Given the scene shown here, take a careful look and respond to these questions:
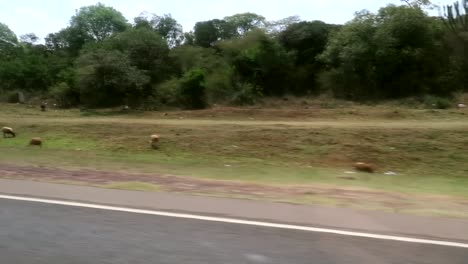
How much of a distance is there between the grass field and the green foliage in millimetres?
6894

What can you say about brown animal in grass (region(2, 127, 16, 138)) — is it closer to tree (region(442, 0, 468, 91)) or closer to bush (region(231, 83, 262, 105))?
bush (region(231, 83, 262, 105))

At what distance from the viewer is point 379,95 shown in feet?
125

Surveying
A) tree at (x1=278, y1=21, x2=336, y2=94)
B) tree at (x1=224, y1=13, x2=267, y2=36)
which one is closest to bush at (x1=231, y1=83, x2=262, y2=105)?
tree at (x1=278, y1=21, x2=336, y2=94)

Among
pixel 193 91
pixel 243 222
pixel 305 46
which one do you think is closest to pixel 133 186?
pixel 243 222

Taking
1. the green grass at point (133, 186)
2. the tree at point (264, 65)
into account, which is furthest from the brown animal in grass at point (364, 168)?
the tree at point (264, 65)

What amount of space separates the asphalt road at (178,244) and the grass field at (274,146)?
7.52m

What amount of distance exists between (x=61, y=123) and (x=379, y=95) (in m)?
20.2

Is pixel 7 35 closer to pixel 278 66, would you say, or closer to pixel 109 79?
pixel 109 79

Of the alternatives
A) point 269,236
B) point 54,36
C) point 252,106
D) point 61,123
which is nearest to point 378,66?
point 252,106

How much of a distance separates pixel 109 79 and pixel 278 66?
12614 millimetres

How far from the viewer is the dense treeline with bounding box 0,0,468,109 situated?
3759 cm

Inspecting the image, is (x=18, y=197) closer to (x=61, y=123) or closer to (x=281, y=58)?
(x=61, y=123)

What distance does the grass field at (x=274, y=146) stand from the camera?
1728 cm

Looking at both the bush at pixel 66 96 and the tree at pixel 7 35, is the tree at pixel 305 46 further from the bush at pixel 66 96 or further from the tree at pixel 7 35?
the tree at pixel 7 35
